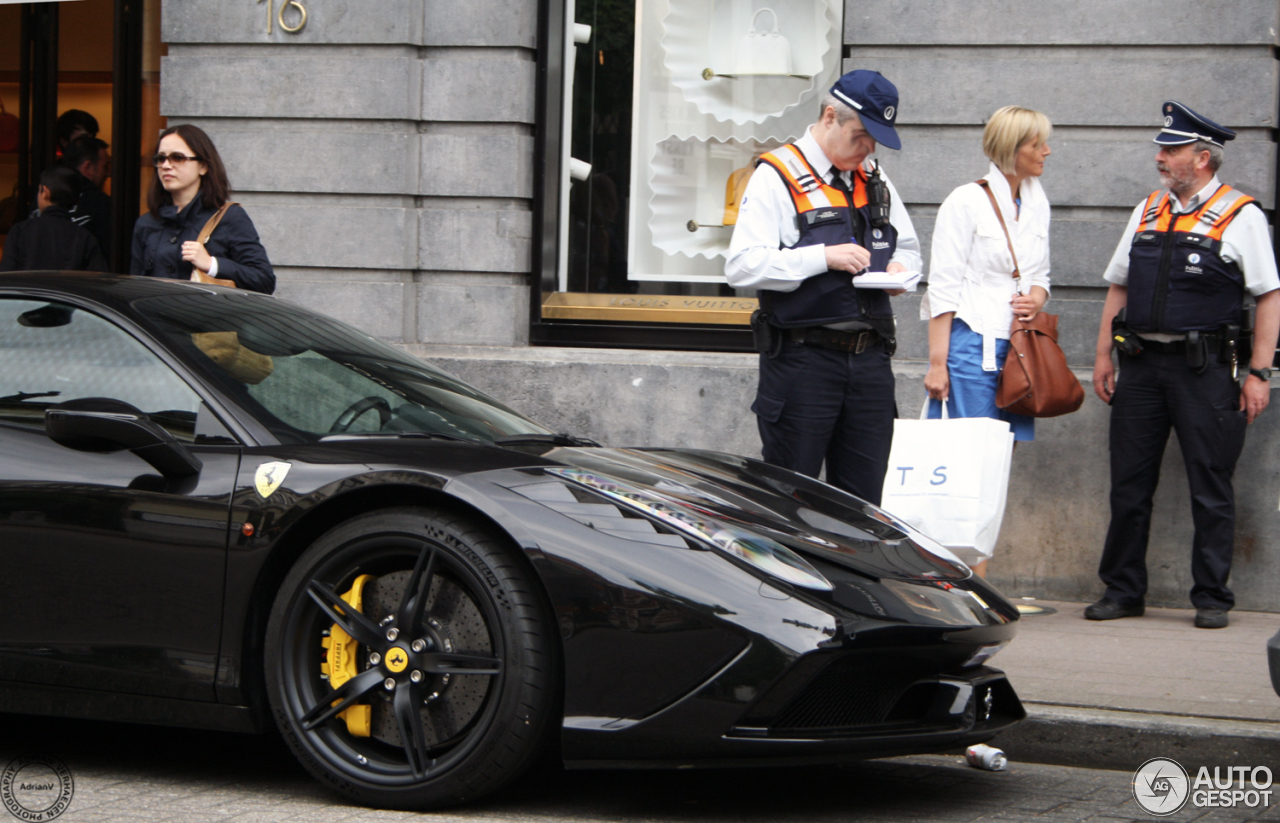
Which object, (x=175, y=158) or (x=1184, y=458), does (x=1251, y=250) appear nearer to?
(x=1184, y=458)

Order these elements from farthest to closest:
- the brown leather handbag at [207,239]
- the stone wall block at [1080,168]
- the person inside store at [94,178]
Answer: the person inside store at [94,178]
the stone wall block at [1080,168]
the brown leather handbag at [207,239]

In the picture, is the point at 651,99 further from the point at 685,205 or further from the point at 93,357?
the point at 93,357

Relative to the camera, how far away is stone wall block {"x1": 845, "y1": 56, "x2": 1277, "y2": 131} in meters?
6.94

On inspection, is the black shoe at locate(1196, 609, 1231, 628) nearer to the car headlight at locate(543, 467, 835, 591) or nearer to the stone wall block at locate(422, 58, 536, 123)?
the car headlight at locate(543, 467, 835, 591)

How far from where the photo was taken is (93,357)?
13.2 ft

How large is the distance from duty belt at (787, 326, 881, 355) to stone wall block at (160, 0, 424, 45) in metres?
3.79

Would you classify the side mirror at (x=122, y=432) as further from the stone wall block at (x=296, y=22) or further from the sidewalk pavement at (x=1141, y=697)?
the stone wall block at (x=296, y=22)

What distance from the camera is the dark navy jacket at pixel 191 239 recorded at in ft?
19.7

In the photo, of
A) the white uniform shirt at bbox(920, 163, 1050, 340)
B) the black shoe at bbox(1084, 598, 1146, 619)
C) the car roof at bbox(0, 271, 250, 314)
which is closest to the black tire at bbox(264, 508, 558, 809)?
the car roof at bbox(0, 271, 250, 314)

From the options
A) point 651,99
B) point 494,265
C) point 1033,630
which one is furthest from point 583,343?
point 1033,630

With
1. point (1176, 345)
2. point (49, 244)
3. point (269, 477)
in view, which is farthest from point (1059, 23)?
point (49, 244)
